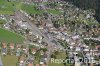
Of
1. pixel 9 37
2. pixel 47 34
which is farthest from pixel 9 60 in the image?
pixel 47 34

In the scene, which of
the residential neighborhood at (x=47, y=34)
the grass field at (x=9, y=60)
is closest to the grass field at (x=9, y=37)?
the residential neighborhood at (x=47, y=34)

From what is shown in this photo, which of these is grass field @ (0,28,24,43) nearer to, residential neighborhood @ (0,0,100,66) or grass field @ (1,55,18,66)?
residential neighborhood @ (0,0,100,66)

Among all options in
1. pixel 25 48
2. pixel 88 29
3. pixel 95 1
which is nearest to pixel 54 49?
pixel 25 48

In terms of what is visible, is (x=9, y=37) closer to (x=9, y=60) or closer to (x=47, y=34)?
(x=47, y=34)

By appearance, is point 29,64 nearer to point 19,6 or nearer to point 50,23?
point 50,23

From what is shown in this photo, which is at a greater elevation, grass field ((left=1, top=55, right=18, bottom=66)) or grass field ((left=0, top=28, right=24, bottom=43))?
grass field ((left=0, top=28, right=24, bottom=43))

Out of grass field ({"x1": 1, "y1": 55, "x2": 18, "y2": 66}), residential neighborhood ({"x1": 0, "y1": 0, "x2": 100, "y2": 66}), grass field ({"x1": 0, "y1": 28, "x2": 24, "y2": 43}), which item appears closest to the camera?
grass field ({"x1": 1, "y1": 55, "x2": 18, "y2": 66})

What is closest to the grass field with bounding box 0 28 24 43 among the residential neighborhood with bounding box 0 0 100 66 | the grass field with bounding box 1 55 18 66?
the residential neighborhood with bounding box 0 0 100 66
